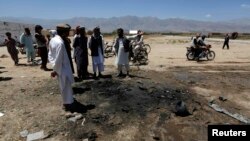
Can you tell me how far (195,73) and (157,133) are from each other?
7189mm

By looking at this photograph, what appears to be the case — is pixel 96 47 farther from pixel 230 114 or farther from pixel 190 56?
pixel 190 56

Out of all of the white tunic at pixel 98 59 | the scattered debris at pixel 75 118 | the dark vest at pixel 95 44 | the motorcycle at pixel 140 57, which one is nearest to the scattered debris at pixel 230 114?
the scattered debris at pixel 75 118

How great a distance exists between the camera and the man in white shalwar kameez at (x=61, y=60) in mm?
6945

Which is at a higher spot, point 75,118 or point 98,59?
point 98,59

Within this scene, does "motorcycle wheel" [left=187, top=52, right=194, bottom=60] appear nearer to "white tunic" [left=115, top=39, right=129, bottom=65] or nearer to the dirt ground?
the dirt ground

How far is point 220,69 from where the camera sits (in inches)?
→ 585

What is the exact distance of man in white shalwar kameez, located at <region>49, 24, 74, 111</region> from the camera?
22.8 ft

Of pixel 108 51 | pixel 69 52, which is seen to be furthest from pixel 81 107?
pixel 108 51

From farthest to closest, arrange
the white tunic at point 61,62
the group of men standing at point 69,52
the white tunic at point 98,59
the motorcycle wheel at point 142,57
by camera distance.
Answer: the motorcycle wheel at point 142,57 → the white tunic at point 98,59 → the group of men standing at point 69,52 → the white tunic at point 61,62

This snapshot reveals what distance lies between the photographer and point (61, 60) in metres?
7.00

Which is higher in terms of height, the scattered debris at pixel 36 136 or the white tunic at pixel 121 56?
the white tunic at pixel 121 56

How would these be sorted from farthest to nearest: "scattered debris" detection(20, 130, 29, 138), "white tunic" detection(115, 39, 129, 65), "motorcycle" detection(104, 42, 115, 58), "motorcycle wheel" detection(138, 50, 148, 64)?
1. "motorcycle" detection(104, 42, 115, 58)
2. "motorcycle wheel" detection(138, 50, 148, 64)
3. "white tunic" detection(115, 39, 129, 65)
4. "scattered debris" detection(20, 130, 29, 138)

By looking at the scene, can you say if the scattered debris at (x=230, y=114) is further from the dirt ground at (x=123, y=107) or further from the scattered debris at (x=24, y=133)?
the scattered debris at (x=24, y=133)

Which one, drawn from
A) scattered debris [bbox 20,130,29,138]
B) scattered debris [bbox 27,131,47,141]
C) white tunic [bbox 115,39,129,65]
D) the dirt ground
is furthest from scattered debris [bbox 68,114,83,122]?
white tunic [bbox 115,39,129,65]
